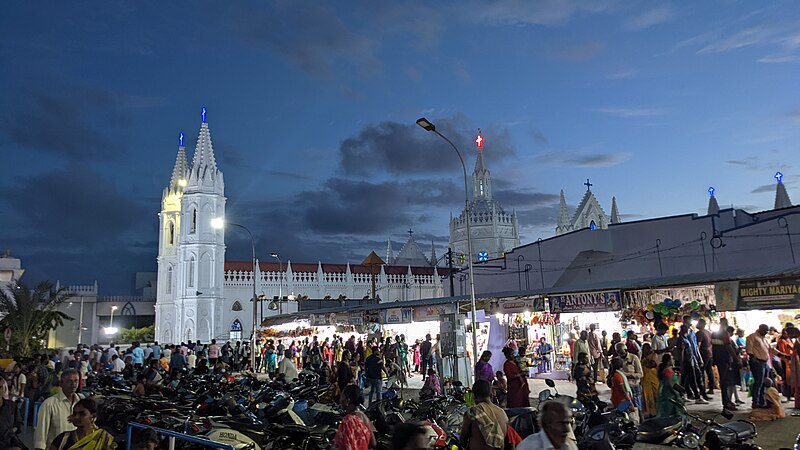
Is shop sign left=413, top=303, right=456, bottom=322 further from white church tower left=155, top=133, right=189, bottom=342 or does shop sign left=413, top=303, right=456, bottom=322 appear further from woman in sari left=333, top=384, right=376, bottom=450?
white church tower left=155, top=133, right=189, bottom=342

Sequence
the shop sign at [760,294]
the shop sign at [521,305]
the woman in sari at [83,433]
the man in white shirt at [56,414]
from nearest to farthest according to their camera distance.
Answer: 1. the woman in sari at [83,433]
2. the man in white shirt at [56,414]
3. the shop sign at [760,294]
4. the shop sign at [521,305]

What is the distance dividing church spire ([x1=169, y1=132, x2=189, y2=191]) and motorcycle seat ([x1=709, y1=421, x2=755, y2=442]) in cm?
5903

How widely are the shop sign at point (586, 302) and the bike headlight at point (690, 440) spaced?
32.8 ft

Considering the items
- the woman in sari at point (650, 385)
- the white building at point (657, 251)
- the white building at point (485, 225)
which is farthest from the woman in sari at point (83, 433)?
the white building at point (485, 225)

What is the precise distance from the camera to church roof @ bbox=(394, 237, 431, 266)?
3462 inches

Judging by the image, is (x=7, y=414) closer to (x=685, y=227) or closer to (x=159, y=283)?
(x=685, y=227)

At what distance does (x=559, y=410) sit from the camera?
3709 mm

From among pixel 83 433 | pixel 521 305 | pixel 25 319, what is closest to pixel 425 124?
pixel 521 305

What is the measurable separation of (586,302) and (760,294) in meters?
4.60

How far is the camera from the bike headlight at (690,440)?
6.18m

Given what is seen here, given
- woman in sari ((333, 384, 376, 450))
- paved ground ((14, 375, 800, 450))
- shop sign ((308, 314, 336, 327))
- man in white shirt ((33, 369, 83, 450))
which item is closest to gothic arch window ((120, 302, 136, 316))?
shop sign ((308, 314, 336, 327))

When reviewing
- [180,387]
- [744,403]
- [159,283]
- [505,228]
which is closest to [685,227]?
[744,403]

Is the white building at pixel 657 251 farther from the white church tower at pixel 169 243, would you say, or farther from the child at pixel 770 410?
the white church tower at pixel 169 243

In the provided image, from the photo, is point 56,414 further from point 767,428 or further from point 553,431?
point 767,428
